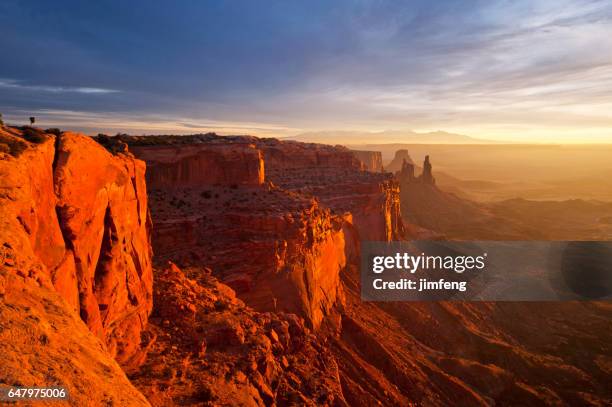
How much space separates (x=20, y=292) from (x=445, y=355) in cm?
3213

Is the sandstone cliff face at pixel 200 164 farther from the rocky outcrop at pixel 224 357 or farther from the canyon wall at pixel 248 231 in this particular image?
the rocky outcrop at pixel 224 357

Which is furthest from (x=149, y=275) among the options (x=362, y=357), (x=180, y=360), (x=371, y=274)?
(x=371, y=274)

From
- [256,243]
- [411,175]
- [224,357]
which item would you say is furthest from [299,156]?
[411,175]

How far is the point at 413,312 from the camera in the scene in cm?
3616

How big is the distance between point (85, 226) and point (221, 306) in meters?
7.60

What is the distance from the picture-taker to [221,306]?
15.5 meters

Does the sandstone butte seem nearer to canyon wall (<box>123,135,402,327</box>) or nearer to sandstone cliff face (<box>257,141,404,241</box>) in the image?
canyon wall (<box>123,135,402,327</box>)

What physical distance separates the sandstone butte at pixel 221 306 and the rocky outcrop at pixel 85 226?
0.15ft

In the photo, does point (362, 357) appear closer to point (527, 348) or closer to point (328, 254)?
point (328, 254)

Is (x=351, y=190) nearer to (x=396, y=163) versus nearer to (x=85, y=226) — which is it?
(x=85, y=226)

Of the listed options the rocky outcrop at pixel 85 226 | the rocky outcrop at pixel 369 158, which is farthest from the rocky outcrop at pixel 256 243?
the rocky outcrop at pixel 369 158

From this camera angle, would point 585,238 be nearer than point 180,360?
No

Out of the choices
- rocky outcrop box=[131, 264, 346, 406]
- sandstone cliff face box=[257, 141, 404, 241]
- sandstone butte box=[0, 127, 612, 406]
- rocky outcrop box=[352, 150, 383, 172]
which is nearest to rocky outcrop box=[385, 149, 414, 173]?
rocky outcrop box=[352, 150, 383, 172]

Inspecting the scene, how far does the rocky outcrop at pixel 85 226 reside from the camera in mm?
7199
